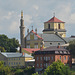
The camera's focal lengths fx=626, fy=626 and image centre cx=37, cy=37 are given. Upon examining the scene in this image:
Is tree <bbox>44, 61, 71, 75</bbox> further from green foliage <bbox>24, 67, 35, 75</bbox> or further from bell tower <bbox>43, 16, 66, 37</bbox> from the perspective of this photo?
bell tower <bbox>43, 16, 66, 37</bbox>

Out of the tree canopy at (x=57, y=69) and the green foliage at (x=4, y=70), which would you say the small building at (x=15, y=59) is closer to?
the green foliage at (x=4, y=70)

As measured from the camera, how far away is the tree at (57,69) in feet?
454

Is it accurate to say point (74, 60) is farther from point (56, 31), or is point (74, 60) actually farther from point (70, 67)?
point (56, 31)

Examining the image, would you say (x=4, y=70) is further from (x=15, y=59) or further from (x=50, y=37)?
(x=50, y=37)

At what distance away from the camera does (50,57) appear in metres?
147

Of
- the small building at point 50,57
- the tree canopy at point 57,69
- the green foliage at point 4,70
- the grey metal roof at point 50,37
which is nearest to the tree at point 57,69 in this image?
the tree canopy at point 57,69

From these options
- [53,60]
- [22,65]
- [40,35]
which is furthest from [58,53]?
[40,35]

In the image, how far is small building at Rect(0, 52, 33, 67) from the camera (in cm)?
16088

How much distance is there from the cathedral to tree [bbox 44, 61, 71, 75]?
31.2 metres

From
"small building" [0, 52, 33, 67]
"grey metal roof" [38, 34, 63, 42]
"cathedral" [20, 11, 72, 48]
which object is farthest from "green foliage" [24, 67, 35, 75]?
"grey metal roof" [38, 34, 63, 42]

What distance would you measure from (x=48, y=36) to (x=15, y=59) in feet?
57.0

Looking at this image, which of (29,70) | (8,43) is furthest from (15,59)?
(8,43)

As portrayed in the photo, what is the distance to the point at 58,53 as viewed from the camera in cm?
14600

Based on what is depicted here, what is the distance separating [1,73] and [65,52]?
1789 centimetres
